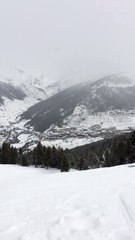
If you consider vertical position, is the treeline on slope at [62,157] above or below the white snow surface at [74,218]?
above

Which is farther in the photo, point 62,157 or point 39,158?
point 39,158

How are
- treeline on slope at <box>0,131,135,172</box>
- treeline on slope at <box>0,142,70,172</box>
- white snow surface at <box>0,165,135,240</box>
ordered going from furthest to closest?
1. treeline on slope at <box>0,142,70,172</box>
2. treeline on slope at <box>0,131,135,172</box>
3. white snow surface at <box>0,165,135,240</box>

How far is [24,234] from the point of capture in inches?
410

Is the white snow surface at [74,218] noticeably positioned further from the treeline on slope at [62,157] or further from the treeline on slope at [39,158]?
the treeline on slope at [39,158]

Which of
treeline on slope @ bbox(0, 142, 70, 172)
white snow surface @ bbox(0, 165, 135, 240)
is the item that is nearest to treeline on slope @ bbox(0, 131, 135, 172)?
treeline on slope @ bbox(0, 142, 70, 172)

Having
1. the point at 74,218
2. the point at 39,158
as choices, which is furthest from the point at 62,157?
the point at 74,218

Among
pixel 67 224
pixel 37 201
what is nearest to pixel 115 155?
pixel 37 201

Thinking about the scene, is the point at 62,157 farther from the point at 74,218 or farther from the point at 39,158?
the point at 74,218

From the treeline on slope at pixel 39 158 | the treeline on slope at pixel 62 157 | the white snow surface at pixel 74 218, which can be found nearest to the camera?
the white snow surface at pixel 74 218

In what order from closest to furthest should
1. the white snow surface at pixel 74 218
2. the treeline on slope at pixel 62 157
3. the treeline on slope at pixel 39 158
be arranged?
1. the white snow surface at pixel 74 218
2. the treeline on slope at pixel 62 157
3. the treeline on slope at pixel 39 158

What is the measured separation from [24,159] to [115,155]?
1273 inches

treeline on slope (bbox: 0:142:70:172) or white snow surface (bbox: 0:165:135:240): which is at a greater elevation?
treeline on slope (bbox: 0:142:70:172)

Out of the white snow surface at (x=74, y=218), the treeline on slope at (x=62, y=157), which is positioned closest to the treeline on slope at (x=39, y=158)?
the treeline on slope at (x=62, y=157)

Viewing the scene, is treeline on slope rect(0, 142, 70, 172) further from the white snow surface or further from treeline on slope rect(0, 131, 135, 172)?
the white snow surface
